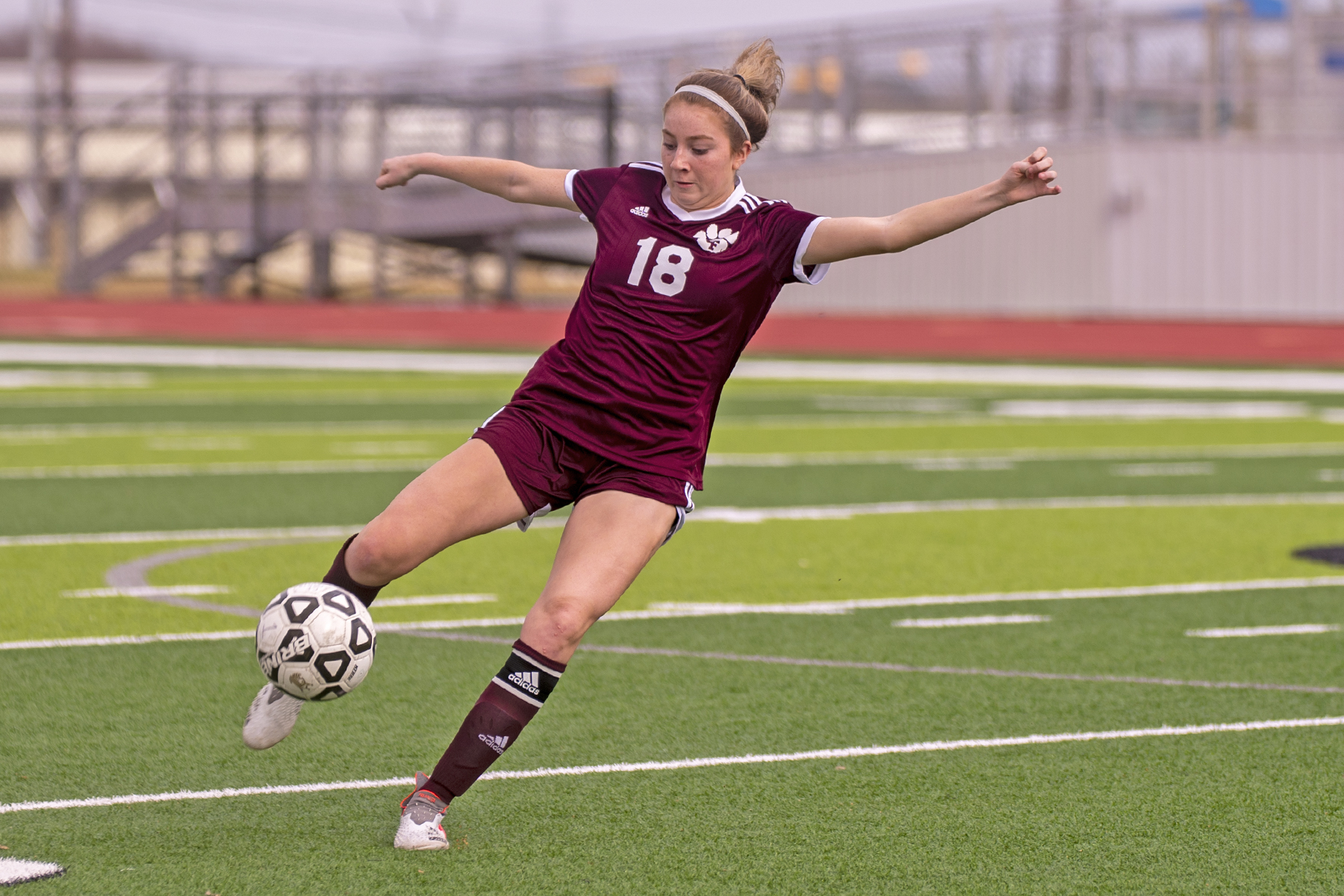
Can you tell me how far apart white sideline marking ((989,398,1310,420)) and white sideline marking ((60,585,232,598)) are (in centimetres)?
1169

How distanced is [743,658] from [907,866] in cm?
276

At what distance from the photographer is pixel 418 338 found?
3000cm

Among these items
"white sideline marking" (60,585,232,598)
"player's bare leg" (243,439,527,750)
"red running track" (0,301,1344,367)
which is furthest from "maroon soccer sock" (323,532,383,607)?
"red running track" (0,301,1344,367)

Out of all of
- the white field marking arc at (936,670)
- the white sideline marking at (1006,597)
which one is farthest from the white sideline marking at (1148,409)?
the white field marking arc at (936,670)

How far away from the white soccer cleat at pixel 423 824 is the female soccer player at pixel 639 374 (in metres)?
0.05

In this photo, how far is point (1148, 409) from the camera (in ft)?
66.4

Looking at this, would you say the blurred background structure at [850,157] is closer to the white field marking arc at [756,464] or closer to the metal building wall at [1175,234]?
the metal building wall at [1175,234]

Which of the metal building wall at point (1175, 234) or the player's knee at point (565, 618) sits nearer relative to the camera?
the player's knee at point (565, 618)

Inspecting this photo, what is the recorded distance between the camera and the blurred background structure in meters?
28.0

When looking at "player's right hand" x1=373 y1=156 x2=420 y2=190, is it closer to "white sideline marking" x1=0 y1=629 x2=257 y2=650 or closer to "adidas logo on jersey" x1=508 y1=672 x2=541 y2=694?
"adidas logo on jersey" x1=508 y1=672 x2=541 y2=694

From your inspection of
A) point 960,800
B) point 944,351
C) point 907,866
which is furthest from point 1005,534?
point 944,351

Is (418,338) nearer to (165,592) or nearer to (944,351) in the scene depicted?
(944,351)

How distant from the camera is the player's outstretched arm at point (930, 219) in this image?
16.4 feet

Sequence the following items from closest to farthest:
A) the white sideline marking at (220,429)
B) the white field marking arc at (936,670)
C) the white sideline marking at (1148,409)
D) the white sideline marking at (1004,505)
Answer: the white field marking arc at (936,670) < the white sideline marking at (1004,505) < the white sideline marking at (220,429) < the white sideline marking at (1148,409)
